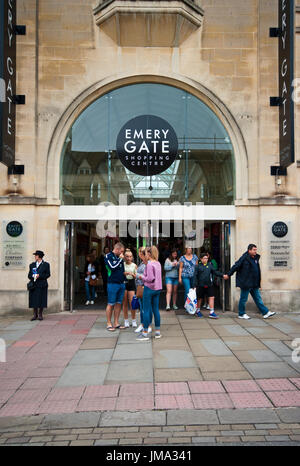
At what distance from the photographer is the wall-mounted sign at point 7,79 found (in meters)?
8.09

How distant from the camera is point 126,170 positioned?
9.97 metres

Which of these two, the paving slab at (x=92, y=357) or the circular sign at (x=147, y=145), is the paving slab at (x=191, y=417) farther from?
the circular sign at (x=147, y=145)

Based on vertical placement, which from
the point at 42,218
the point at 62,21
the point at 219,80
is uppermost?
the point at 62,21

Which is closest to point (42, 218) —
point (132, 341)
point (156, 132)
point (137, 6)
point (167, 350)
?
point (156, 132)

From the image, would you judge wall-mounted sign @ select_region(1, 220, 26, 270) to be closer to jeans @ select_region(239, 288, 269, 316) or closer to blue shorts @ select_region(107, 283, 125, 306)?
blue shorts @ select_region(107, 283, 125, 306)

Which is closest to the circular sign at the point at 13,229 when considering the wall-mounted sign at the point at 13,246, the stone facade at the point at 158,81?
the wall-mounted sign at the point at 13,246

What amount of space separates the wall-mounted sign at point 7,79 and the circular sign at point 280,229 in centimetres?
683

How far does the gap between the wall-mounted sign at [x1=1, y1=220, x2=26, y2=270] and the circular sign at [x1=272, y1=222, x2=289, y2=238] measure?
651 centimetres

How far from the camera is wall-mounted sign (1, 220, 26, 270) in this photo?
9305mm

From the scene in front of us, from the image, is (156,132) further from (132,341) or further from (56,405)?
(56,405)

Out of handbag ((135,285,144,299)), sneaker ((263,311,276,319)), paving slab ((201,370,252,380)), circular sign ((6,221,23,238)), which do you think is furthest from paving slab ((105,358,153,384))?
circular sign ((6,221,23,238))

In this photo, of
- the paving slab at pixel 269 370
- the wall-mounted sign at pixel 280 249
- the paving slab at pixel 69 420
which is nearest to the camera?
the paving slab at pixel 69 420
